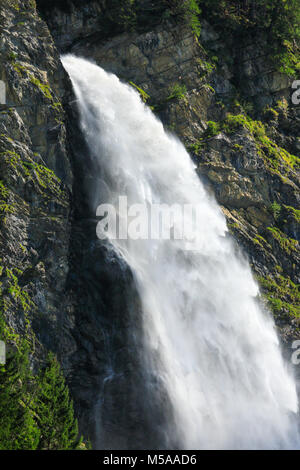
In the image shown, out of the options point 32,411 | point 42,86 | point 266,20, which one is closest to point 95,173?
point 42,86

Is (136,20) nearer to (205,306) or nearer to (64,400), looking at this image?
(205,306)

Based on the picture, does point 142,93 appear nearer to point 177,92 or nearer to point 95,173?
point 177,92

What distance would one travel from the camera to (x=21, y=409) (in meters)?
20.9

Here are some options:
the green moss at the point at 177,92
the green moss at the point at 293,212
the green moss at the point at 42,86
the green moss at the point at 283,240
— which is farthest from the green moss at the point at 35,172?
the green moss at the point at 293,212

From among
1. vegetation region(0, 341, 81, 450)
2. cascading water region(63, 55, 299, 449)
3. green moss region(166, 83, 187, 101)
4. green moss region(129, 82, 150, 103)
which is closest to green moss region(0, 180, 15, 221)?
cascading water region(63, 55, 299, 449)

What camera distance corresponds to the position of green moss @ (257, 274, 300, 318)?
3478 centimetres

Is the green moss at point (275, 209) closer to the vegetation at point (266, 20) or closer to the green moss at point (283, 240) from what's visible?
the green moss at point (283, 240)

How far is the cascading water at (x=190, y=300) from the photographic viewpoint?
27266 millimetres

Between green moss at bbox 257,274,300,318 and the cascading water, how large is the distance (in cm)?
107

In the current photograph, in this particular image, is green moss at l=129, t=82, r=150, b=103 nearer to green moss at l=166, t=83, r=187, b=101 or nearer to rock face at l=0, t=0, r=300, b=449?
rock face at l=0, t=0, r=300, b=449

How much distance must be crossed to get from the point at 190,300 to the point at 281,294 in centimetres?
810

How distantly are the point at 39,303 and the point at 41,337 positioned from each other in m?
1.55

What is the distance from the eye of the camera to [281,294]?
1406 inches

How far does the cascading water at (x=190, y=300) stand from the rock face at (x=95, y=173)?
44.5 inches
